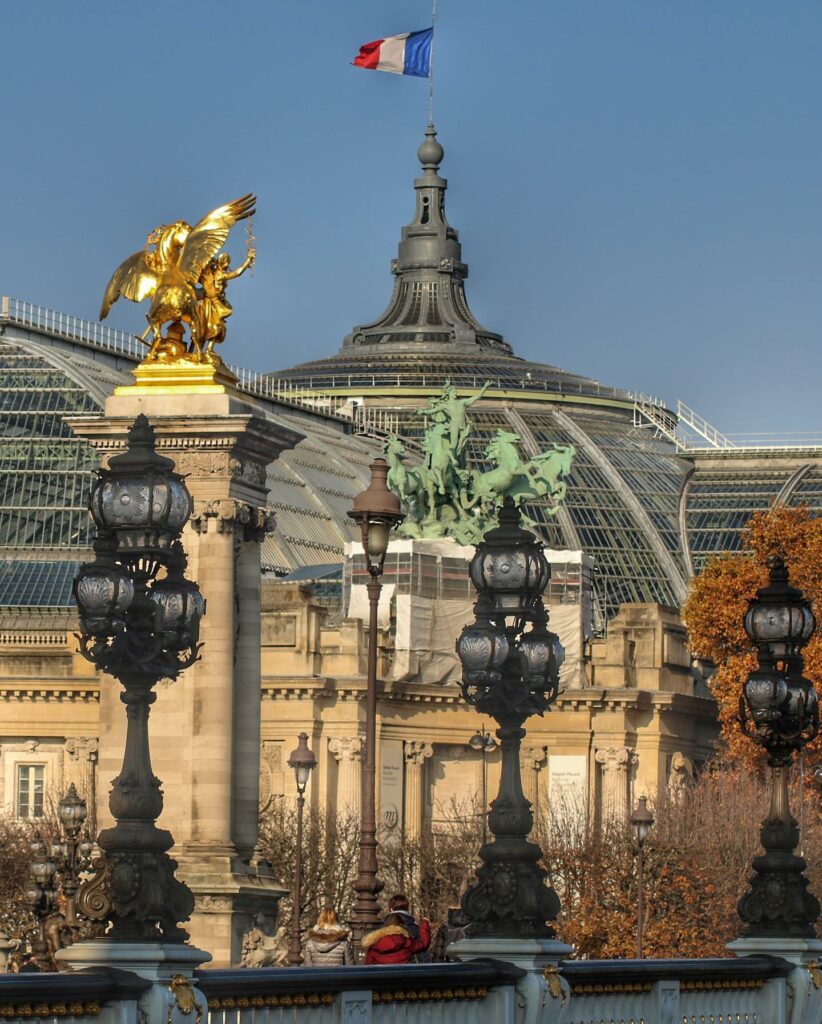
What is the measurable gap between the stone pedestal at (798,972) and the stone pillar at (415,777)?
73438mm

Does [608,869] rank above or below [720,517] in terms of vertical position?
below

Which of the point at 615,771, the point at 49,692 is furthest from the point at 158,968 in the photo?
the point at 615,771

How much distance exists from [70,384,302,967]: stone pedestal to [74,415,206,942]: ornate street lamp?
2638 cm

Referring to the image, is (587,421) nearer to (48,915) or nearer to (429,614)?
(429,614)

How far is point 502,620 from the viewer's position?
34219mm

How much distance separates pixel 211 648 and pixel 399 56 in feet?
203

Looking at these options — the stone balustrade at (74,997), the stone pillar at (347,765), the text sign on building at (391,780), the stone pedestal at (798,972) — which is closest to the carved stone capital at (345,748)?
the stone pillar at (347,765)

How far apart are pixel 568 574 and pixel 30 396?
23488 millimetres

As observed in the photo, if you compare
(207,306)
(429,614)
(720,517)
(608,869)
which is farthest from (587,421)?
(207,306)

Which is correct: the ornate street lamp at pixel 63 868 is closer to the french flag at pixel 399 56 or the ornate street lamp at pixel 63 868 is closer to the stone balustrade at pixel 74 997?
the stone balustrade at pixel 74 997

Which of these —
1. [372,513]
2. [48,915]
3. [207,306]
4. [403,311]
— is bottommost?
[48,915]

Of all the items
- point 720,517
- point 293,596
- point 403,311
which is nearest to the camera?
point 293,596

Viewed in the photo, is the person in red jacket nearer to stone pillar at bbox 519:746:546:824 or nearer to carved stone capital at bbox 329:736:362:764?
carved stone capital at bbox 329:736:362:764

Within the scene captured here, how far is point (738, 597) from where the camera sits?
105812 millimetres
